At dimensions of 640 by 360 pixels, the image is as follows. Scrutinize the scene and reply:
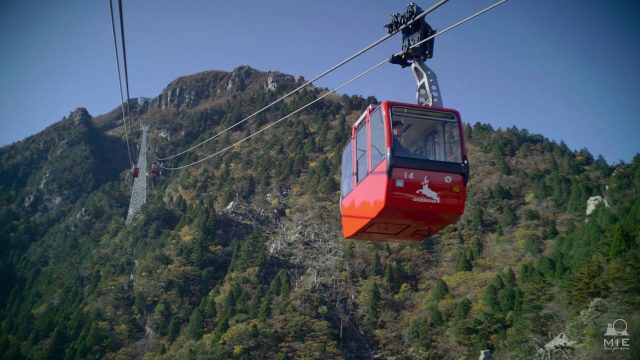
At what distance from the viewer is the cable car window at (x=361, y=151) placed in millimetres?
11517

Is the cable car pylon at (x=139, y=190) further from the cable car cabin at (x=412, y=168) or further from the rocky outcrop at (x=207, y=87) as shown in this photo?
the cable car cabin at (x=412, y=168)

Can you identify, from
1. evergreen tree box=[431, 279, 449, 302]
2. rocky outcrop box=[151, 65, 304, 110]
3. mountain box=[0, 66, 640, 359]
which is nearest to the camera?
mountain box=[0, 66, 640, 359]

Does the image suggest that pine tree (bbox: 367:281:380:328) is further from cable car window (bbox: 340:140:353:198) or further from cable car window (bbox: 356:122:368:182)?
cable car window (bbox: 356:122:368:182)

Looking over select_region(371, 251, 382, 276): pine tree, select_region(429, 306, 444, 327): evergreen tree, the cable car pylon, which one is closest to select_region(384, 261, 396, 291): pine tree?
select_region(371, 251, 382, 276): pine tree

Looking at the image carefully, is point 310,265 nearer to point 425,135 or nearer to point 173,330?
point 173,330

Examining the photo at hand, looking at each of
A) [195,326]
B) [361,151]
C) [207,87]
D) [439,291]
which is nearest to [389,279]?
[439,291]

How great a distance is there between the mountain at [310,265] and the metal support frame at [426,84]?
2830 cm

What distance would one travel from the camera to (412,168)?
10.2 meters

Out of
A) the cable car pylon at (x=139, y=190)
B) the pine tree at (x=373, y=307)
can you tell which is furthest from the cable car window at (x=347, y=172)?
the cable car pylon at (x=139, y=190)

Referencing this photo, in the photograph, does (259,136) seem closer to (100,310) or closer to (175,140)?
(175,140)

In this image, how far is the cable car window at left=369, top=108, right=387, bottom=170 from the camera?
1057 centimetres

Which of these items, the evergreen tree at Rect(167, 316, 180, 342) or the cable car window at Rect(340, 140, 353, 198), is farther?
the evergreen tree at Rect(167, 316, 180, 342)

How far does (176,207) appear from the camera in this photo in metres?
89.9

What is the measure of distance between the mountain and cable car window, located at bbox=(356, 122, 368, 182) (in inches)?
1120
